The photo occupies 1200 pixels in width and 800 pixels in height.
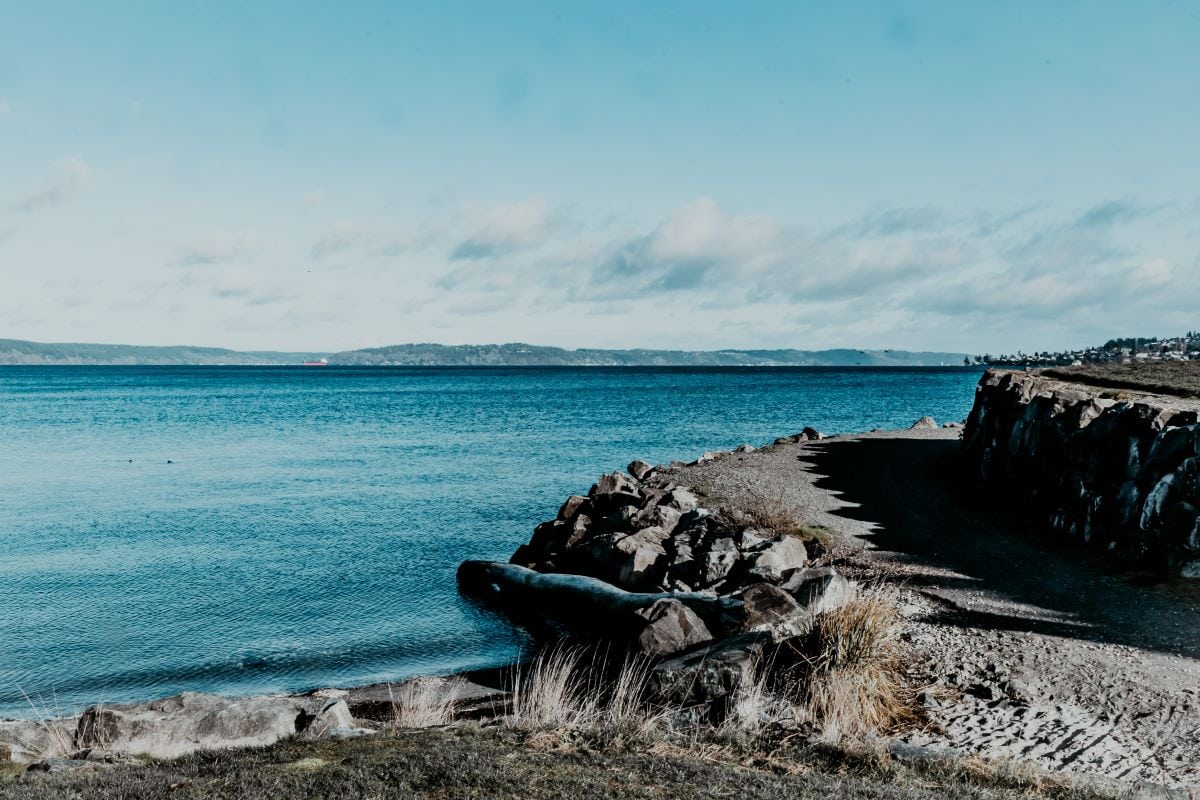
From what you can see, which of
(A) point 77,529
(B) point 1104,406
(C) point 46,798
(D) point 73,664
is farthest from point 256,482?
(C) point 46,798

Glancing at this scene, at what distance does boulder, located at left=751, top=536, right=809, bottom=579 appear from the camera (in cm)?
1634

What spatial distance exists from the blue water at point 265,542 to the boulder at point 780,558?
15.1 feet

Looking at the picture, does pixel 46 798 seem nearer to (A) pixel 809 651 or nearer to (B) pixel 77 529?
(A) pixel 809 651

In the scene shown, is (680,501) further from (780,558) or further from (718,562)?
(780,558)

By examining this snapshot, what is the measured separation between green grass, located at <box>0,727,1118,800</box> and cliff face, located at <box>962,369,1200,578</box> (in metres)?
9.69

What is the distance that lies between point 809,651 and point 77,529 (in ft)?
79.3

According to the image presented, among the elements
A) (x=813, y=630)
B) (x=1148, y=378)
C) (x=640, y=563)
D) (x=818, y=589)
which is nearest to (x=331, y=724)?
(x=813, y=630)

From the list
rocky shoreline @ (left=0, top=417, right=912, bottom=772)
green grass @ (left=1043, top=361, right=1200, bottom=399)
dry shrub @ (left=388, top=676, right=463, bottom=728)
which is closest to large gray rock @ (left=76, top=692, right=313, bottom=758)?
rocky shoreline @ (left=0, top=417, right=912, bottom=772)

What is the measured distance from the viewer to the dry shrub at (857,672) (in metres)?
9.94

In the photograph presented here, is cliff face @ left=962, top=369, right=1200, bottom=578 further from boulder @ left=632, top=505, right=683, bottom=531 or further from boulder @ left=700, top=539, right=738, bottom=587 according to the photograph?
boulder @ left=632, top=505, right=683, bottom=531

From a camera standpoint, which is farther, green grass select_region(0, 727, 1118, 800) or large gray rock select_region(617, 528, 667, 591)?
large gray rock select_region(617, 528, 667, 591)

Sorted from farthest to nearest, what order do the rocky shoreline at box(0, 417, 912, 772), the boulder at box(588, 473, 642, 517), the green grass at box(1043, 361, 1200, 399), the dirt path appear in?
the boulder at box(588, 473, 642, 517) < the green grass at box(1043, 361, 1200, 399) < the rocky shoreline at box(0, 417, 912, 772) < the dirt path

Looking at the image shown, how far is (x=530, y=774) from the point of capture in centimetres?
728

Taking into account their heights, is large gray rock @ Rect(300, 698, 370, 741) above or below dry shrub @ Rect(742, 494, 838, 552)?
below
